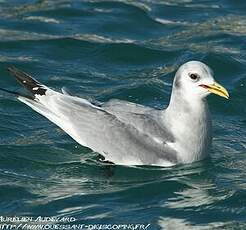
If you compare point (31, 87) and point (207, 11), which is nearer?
point (31, 87)

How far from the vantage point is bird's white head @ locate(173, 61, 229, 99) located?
11.8 m

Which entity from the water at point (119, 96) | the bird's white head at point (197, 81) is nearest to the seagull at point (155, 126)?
the bird's white head at point (197, 81)

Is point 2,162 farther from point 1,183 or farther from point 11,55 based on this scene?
point 11,55

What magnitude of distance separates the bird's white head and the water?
0.84 metres

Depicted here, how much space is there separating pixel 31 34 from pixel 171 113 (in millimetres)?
5232

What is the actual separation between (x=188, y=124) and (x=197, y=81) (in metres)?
0.52

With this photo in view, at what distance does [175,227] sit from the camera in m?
10.5

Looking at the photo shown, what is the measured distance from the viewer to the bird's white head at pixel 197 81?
11.8 metres

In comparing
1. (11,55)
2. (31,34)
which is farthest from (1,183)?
(31,34)

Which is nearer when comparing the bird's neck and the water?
the water

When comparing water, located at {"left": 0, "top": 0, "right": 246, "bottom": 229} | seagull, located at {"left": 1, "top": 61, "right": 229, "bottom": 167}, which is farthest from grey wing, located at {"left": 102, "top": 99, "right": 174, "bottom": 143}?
water, located at {"left": 0, "top": 0, "right": 246, "bottom": 229}

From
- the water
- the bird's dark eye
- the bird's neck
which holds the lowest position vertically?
the water

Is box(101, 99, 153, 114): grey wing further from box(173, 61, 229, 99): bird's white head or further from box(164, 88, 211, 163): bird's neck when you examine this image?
box(173, 61, 229, 99): bird's white head

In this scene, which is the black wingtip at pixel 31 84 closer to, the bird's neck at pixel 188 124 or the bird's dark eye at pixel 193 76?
the bird's neck at pixel 188 124
